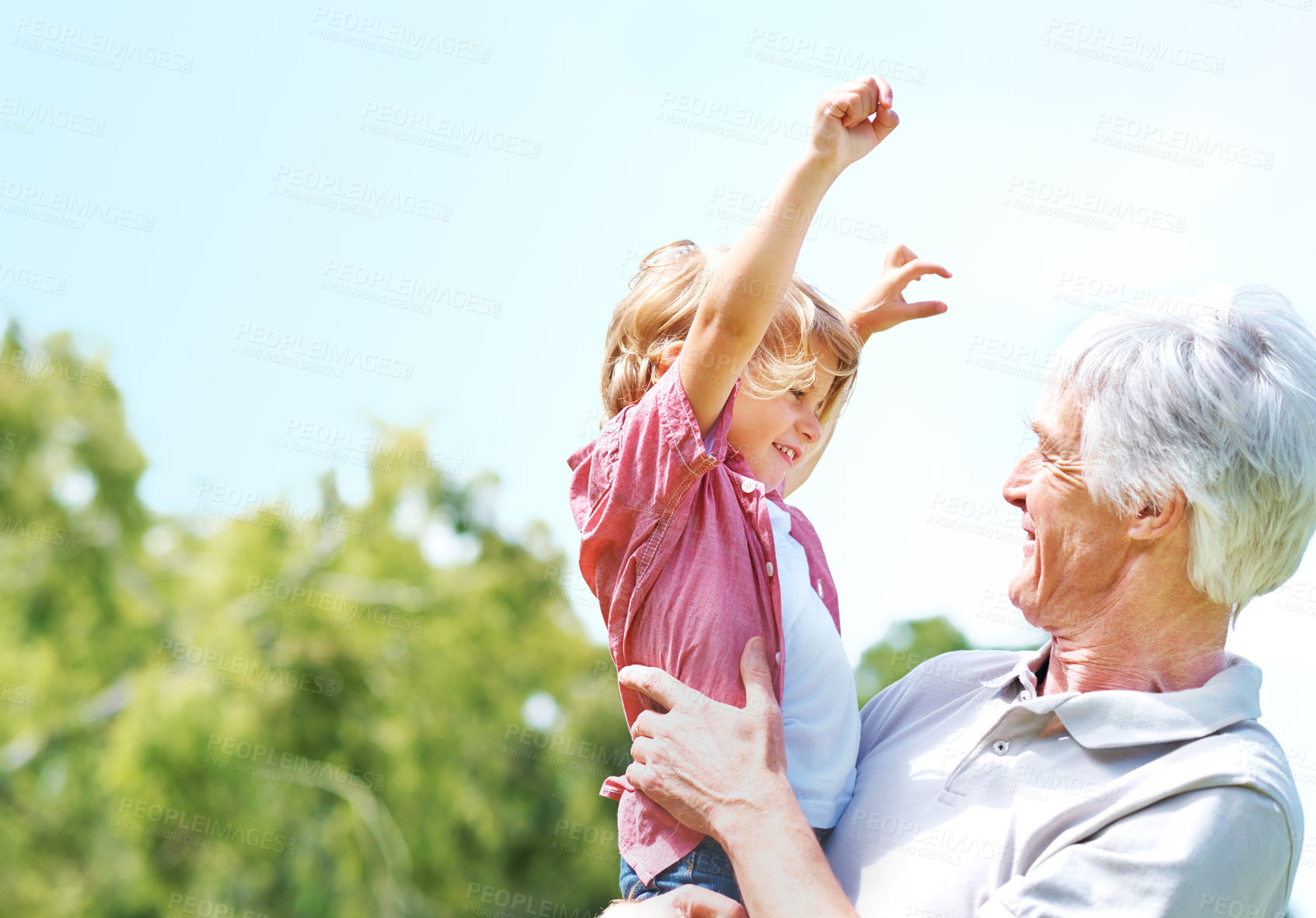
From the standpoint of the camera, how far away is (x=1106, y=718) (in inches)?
67.4

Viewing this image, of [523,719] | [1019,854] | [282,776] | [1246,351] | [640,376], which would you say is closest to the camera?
[1019,854]

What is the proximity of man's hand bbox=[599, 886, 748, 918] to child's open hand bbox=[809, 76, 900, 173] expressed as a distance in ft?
3.70

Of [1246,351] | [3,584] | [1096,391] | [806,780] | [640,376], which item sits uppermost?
[1246,351]

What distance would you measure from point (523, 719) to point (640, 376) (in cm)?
1358

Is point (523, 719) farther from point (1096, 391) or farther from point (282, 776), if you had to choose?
point (1096, 391)

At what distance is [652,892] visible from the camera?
182 centimetres

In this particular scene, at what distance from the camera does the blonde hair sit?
204 cm

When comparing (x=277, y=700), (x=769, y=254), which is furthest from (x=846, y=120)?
(x=277, y=700)

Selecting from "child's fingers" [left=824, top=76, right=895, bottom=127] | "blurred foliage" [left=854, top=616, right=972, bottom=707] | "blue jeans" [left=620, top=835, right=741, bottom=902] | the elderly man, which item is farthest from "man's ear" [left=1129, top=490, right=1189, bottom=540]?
"blurred foliage" [left=854, top=616, right=972, bottom=707]

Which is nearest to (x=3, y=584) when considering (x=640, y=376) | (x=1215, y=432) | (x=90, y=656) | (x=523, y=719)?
(x=90, y=656)

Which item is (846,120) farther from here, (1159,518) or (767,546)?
(1159,518)

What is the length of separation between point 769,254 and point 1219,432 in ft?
2.52

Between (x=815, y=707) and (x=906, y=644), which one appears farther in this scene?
(x=906, y=644)

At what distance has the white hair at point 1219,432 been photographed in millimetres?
1729
